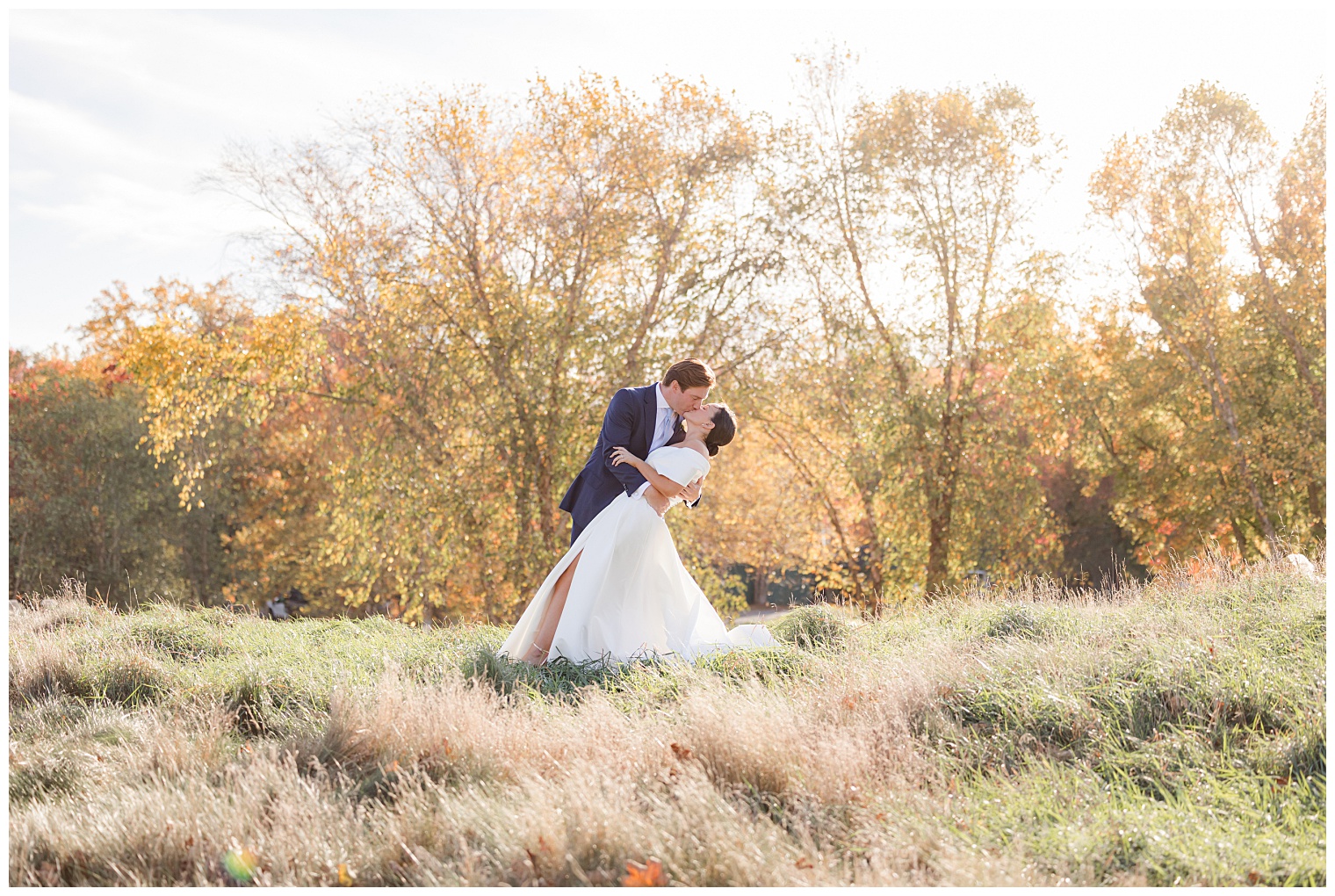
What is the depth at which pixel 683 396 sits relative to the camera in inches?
234

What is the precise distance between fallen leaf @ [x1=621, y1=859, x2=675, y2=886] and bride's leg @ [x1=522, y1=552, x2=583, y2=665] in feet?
10.5

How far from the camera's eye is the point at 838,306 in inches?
563

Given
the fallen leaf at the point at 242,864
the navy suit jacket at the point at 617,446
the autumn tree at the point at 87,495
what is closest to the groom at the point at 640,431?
the navy suit jacket at the point at 617,446

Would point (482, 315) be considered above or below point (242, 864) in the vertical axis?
above

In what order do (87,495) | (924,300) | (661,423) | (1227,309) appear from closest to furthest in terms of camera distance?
(661,423), (924,300), (1227,309), (87,495)

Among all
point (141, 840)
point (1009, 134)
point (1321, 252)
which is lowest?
point (141, 840)

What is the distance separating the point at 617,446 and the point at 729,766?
2913 millimetres

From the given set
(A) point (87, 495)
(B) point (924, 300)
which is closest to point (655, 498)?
(B) point (924, 300)

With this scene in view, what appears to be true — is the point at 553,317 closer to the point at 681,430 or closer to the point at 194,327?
the point at 194,327

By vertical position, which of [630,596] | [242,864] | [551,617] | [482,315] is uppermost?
[482,315]

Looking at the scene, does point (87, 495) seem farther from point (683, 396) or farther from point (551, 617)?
point (683, 396)

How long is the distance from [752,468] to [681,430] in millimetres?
11561

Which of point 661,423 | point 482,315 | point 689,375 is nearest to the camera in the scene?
point 689,375

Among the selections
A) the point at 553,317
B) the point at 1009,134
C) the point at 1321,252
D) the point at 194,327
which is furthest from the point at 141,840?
the point at 1321,252
